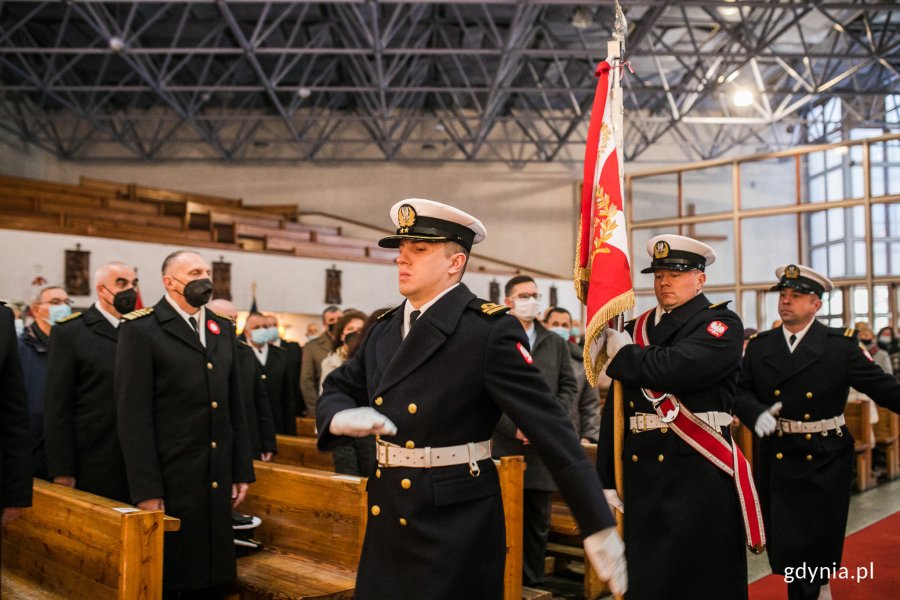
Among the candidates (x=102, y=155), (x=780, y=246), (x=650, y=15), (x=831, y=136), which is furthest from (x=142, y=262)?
(x=831, y=136)

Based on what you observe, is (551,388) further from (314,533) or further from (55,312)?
(55,312)

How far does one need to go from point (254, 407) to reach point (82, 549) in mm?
1518

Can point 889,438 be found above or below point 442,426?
below

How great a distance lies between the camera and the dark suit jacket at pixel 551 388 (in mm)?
4402

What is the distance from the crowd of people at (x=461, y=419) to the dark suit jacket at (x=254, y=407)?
0.06 feet

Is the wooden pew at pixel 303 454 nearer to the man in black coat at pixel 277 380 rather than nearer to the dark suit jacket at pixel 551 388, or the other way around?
the dark suit jacket at pixel 551 388

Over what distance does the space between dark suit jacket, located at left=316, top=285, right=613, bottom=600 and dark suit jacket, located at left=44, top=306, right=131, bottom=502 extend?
6.18 feet

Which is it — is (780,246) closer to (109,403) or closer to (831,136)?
(831,136)

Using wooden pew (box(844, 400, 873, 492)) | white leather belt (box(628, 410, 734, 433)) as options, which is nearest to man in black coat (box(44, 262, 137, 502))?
white leather belt (box(628, 410, 734, 433))

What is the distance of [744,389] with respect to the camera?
4.16 m

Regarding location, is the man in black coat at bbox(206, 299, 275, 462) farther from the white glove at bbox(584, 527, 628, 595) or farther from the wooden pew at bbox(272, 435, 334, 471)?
the white glove at bbox(584, 527, 628, 595)

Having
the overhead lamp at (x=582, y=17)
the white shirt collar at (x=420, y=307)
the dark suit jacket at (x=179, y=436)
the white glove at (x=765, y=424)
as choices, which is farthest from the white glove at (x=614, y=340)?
the overhead lamp at (x=582, y=17)

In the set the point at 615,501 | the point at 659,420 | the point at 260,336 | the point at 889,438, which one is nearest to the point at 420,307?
the point at 659,420

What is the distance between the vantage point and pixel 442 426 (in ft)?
6.81
